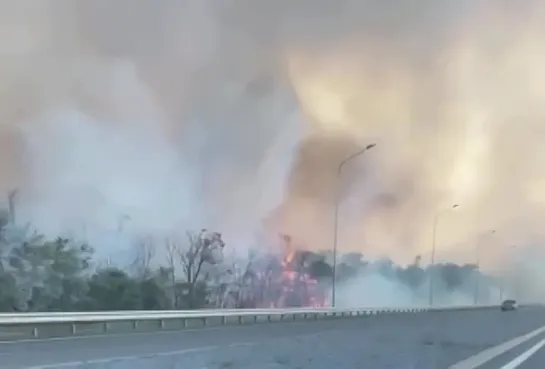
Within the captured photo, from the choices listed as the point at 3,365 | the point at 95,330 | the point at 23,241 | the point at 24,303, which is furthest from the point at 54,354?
the point at 23,241

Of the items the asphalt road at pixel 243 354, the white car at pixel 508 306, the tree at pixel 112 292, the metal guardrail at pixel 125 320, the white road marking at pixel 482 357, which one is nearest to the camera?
the asphalt road at pixel 243 354

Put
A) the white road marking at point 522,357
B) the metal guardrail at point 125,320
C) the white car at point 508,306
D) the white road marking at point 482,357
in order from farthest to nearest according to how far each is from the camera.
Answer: the white car at point 508,306 < the metal guardrail at point 125,320 < the white road marking at point 522,357 < the white road marking at point 482,357

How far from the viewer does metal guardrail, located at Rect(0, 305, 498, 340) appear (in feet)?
98.9

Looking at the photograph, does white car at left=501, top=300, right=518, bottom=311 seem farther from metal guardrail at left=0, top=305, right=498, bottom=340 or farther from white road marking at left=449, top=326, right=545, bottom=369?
white road marking at left=449, top=326, right=545, bottom=369

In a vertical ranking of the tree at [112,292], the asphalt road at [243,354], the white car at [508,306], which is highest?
the asphalt road at [243,354]

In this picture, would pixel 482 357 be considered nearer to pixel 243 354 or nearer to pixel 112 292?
pixel 243 354

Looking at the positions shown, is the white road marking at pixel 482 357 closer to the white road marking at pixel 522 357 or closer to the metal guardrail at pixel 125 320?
the white road marking at pixel 522 357

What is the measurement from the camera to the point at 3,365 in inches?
682

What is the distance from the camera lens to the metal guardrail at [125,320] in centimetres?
3014

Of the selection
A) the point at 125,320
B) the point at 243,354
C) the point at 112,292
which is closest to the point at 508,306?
the point at 112,292

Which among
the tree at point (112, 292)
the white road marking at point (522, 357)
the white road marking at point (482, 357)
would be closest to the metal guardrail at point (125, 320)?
the tree at point (112, 292)

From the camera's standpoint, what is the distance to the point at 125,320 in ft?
121

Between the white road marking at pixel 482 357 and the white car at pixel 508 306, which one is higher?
the white road marking at pixel 482 357

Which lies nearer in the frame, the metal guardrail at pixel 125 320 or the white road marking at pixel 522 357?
the white road marking at pixel 522 357
